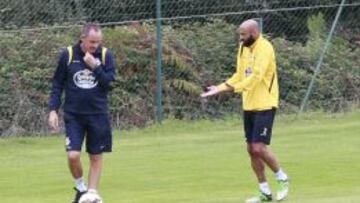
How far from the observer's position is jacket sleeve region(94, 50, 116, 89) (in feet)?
36.4

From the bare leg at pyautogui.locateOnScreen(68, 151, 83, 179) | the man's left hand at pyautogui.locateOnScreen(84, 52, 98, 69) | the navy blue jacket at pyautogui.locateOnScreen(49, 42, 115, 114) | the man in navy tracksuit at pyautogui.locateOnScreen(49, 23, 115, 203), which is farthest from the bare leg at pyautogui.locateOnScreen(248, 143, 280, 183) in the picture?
the man's left hand at pyautogui.locateOnScreen(84, 52, 98, 69)

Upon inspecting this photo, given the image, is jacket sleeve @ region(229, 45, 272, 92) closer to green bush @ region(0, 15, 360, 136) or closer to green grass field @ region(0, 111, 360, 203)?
green grass field @ region(0, 111, 360, 203)

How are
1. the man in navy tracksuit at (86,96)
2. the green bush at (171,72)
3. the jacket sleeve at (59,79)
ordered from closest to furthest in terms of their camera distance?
the man in navy tracksuit at (86,96) → the jacket sleeve at (59,79) → the green bush at (171,72)

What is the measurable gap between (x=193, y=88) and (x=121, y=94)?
138 cm

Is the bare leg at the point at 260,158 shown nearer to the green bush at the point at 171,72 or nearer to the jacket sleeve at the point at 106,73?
the jacket sleeve at the point at 106,73

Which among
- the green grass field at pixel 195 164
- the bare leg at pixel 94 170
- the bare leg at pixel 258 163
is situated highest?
the bare leg at pixel 94 170

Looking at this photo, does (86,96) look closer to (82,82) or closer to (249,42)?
(82,82)

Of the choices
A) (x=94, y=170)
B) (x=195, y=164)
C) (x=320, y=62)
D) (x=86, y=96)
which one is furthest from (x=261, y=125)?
(x=320, y=62)

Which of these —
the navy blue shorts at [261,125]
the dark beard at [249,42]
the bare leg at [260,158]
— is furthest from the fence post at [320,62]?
the dark beard at [249,42]

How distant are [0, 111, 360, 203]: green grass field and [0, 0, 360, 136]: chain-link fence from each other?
54 centimetres

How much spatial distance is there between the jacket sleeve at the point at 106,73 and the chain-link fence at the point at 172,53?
834cm

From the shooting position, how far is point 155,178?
14.4 m

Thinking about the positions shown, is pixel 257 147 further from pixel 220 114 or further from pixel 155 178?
pixel 220 114

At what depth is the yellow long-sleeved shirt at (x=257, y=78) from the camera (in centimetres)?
1188
